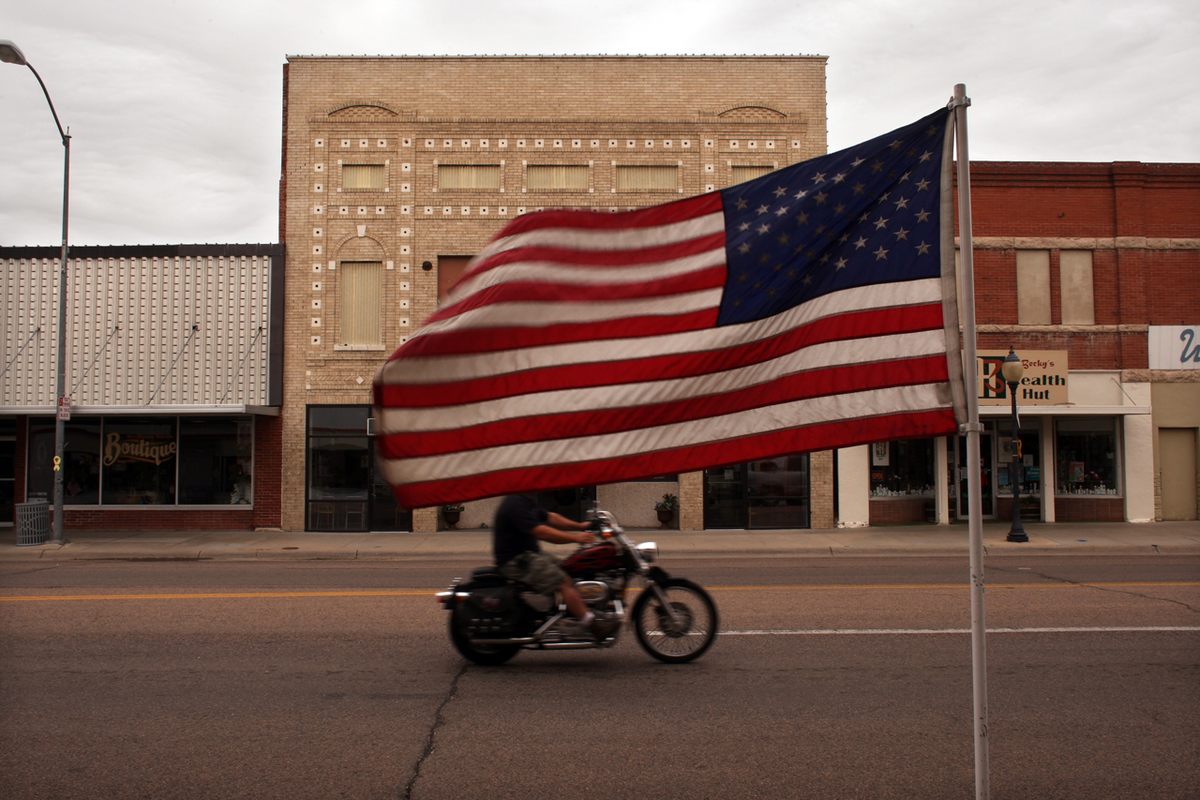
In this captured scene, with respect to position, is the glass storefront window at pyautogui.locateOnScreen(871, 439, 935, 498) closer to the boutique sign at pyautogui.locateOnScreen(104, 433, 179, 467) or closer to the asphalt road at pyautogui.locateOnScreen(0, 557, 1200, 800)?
the asphalt road at pyautogui.locateOnScreen(0, 557, 1200, 800)

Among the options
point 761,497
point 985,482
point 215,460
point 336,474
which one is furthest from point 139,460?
point 985,482

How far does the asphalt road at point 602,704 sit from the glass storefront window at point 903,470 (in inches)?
463

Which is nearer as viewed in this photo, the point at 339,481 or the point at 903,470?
the point at 339,481

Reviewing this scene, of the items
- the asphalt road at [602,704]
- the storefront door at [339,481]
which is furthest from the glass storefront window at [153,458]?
the asphalt road at [602,704]

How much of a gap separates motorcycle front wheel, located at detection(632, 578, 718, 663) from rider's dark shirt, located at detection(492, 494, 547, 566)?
1.06 metres

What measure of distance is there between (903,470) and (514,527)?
17.3 m

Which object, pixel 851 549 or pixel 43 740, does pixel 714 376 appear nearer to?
pixel 43 740

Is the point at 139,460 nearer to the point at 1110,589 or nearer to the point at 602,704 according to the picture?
the point at 602,704

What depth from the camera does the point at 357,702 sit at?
679 centimetres

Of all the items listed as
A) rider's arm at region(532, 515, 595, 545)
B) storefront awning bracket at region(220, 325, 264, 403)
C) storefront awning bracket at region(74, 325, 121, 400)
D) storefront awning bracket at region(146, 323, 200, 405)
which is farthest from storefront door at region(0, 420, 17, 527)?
rider's arm at region(532, 515, 595, 545)

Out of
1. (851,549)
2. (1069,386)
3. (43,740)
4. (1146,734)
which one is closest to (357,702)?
(43,740)

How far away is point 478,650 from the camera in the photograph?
7.84 metres

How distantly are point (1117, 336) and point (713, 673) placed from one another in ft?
63.7

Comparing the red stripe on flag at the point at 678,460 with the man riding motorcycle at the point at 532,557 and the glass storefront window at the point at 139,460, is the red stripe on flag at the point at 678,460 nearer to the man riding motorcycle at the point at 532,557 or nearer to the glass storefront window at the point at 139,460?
the man riding motorcycle at the point at 532,557
